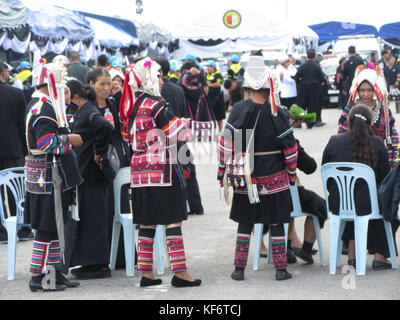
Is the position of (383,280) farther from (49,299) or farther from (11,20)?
(11,20)

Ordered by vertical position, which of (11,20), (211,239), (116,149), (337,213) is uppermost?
(11,20)

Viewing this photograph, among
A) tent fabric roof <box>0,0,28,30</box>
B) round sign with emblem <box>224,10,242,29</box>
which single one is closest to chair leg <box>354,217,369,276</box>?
tent fabric roof <box>0,0,28,30</box>

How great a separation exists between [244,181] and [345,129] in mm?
1524

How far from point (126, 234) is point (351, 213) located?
2.06 meters

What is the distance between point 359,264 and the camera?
21.1 feet

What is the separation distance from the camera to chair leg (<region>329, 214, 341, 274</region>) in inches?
257

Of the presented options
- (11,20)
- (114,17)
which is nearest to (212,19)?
(114,17)

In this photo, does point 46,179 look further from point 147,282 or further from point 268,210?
point 268,210

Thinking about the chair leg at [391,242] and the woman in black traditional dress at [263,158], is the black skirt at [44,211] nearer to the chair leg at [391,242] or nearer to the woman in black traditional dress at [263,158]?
the woman in black traditional dress at [263,158]

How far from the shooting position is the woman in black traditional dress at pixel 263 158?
6316mm

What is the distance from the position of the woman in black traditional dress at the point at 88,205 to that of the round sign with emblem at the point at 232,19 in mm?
25896

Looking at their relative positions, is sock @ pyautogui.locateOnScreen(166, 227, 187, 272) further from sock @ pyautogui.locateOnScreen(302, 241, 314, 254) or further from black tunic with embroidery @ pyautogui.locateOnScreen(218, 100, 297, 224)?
sock @ pyautogui.locateOnScreen(302, 241, 314, 254)

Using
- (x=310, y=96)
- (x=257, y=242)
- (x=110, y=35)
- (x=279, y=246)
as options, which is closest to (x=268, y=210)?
(x=279, y=246)

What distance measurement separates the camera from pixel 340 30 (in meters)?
46.3
